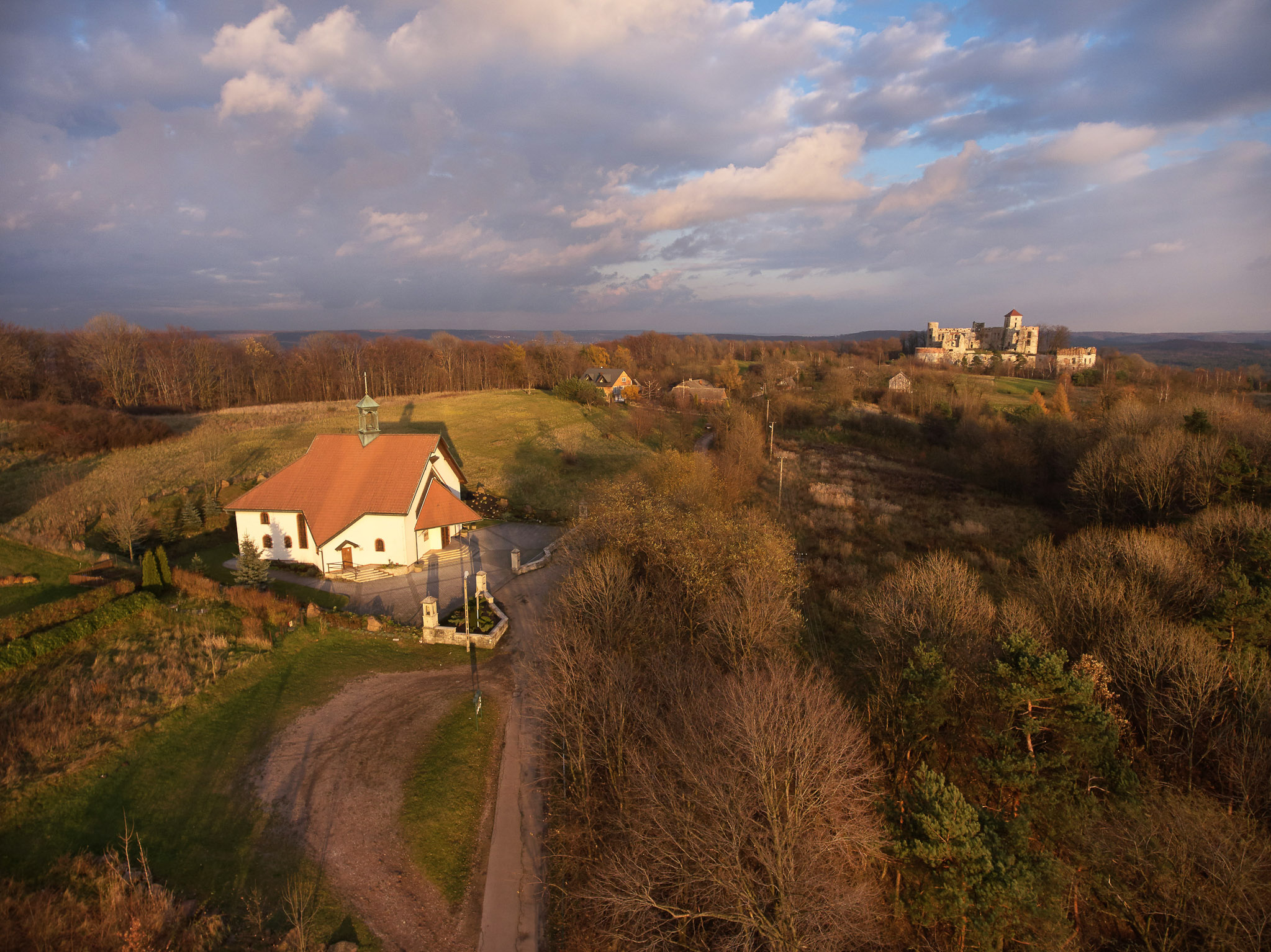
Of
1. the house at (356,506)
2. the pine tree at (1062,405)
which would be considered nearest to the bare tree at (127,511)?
the house at (356,506)

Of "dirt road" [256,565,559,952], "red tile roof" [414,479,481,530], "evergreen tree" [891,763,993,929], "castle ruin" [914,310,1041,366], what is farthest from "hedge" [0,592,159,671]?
"castle ruin" [914,310,1041,366]

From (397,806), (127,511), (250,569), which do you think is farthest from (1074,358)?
(127,511)

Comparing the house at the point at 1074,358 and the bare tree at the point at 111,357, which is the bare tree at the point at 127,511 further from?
the house at the point at 1074,358

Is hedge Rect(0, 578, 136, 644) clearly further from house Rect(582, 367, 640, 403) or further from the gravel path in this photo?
house Rect(582, 367, 640, 403)

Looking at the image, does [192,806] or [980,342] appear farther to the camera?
[980,342]

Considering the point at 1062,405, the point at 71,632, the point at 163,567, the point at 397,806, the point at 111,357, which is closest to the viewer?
the point at 397,806

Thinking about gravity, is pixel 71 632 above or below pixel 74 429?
below

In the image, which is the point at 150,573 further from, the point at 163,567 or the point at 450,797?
the point at 450,797
